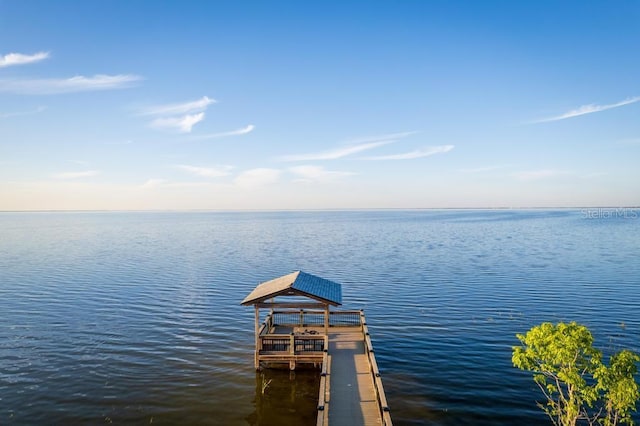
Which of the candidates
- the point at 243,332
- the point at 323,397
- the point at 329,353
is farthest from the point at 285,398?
the point at 243,332

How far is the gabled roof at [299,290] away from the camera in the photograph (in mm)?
22766

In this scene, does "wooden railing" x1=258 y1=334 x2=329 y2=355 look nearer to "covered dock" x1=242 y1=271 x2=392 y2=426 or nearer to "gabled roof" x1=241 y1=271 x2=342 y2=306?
"covered dock" x1=242 y1=271 x2=392 y2=426

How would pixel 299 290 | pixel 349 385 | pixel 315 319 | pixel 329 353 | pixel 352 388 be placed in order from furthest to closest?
pixel 315 319, pixel 329 353, pixel 299 290, pixel 349 385, pixel 352 388

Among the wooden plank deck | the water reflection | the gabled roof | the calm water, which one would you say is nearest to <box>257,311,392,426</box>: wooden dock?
the wooden plank deck

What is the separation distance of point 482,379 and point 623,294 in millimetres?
26415

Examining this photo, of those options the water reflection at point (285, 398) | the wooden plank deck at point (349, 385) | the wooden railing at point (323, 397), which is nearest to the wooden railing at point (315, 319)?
the wooden plank deck at point (349, 385)

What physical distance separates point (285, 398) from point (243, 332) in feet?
35.0

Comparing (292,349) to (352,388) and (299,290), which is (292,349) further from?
(352,388)

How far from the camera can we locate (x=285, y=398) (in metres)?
21.3

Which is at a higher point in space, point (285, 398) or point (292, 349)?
point (292, 349)

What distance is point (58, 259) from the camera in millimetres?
64875

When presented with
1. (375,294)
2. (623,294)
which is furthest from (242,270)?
(623,294)

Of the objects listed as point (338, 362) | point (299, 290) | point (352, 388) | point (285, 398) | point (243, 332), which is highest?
point (299, 290)

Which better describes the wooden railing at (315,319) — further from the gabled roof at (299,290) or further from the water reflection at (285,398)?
the water reflection at (285,398)
